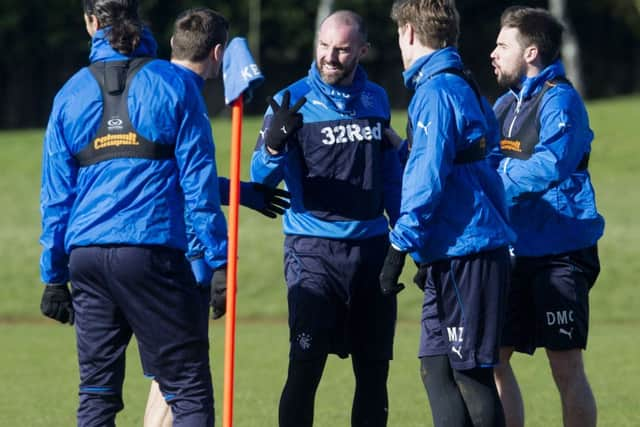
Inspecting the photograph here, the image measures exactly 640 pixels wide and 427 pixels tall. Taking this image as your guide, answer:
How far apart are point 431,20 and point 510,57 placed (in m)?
1.06

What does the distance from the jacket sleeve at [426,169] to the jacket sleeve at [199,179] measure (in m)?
0.80

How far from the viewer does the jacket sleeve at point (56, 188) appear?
5.96m

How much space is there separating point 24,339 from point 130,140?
25.1 ft

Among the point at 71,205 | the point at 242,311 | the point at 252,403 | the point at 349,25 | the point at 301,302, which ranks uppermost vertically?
the point at 349,25

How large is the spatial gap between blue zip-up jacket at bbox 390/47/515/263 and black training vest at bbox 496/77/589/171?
2.83 ft

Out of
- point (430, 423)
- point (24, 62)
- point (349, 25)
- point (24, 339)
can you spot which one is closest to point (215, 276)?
point (349, 25)

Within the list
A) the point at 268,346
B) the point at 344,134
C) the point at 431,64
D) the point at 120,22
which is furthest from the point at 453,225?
the point at 268,346

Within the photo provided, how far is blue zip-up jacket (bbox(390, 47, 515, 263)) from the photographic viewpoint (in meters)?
5.93

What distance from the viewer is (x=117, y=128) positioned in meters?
5.85

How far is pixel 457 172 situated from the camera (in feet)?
20.0

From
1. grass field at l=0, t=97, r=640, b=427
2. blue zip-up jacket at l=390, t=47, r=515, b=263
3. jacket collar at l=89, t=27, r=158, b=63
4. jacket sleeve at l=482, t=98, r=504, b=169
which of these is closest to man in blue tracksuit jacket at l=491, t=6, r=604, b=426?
jacket sleeve at l=482, t=98, r=504, b=169

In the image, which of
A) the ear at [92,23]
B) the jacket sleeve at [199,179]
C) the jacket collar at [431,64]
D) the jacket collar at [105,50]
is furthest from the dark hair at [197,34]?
the jacket collar at [431,64]

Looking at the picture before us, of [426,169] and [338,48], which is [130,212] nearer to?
[426,169]

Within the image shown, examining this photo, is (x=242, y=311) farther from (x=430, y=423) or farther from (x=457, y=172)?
(x=457, y=172)
